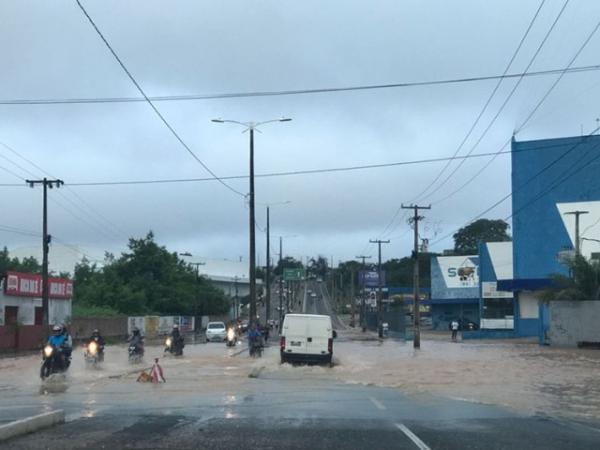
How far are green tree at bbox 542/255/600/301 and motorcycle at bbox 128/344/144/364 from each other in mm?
25224

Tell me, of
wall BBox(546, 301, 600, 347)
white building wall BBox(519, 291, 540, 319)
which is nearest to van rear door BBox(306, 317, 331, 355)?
wall BBox(546, 301, 600, 347)

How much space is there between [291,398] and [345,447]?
717 centimetres

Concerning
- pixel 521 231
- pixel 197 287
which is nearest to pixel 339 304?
pixel 197 287

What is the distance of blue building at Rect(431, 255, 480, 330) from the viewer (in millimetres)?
91688

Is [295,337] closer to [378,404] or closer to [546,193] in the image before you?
[378,404]

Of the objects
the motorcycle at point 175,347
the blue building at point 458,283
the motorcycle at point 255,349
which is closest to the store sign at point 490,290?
the blue building at point 458,283

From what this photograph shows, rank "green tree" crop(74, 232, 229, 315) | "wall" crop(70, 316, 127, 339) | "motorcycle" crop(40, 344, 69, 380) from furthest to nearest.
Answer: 1. "green tree" crop(74, 232, 229, 315)
2. "wall" crop(70, 316, 127, 339)
3. "motorcycle" crop(40, 344, 69, 380)

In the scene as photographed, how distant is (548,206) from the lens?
61.8 metres

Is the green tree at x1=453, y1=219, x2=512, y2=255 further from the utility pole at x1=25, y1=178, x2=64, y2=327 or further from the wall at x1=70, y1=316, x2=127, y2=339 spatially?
the utility pole at x1=25, y1=178, x2=64, y2=327

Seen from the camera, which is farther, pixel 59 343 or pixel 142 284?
pixel 142 284

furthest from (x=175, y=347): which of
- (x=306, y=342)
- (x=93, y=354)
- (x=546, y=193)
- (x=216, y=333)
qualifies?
(x=546, y=193)

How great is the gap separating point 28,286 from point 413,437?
45.1 m

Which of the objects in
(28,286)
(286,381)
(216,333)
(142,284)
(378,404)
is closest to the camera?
(378,404)

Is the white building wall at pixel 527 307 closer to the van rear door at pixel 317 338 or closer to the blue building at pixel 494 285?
the blue building at pixel 494 285
